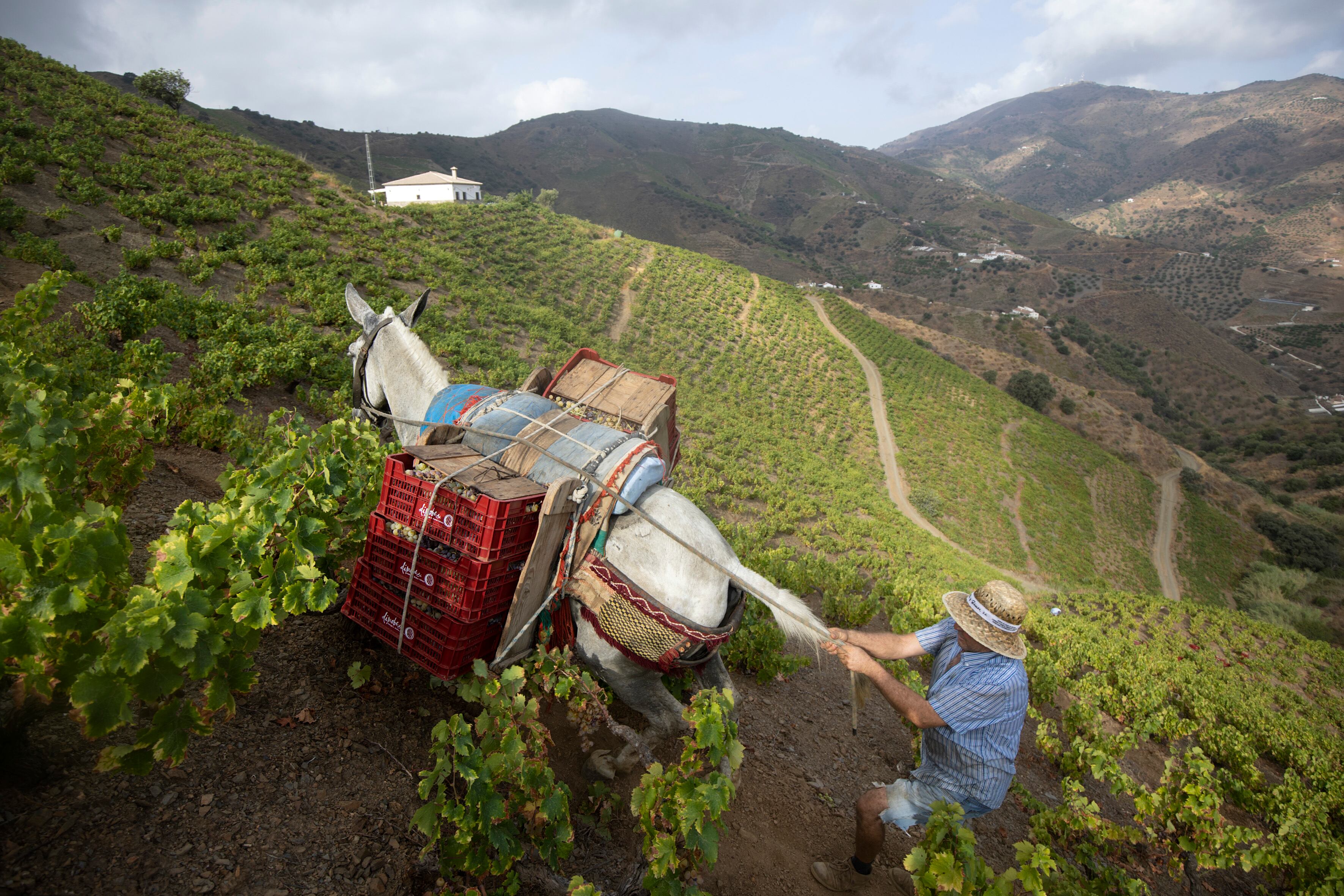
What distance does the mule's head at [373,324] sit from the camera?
4613mm

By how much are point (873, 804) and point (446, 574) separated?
271cm

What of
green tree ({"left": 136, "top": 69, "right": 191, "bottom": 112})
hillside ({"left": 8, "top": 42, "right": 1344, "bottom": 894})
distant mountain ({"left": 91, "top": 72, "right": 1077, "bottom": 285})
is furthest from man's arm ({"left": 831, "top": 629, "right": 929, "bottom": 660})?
→ distant mountain ({"left": 91, "top": 72, "right": 1077, "bottom": 285})

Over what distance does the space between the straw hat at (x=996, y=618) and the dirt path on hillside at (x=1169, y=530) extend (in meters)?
23.5

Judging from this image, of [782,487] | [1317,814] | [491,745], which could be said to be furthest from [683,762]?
[782,487]

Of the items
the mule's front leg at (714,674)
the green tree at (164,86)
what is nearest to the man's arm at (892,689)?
the mule's front leg at (714,674)

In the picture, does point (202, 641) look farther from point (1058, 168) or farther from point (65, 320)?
point (1058, 168)

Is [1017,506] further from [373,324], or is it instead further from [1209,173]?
[1209,173]

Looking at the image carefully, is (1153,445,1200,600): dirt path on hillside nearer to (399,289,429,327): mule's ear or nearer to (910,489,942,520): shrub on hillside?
(910,489,942,520): shrub on hillside

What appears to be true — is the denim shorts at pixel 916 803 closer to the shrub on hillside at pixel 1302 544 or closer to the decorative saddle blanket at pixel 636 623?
the decorative saddle blanket at pixel 636 623

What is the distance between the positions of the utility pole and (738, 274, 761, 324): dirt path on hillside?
30.4 meters

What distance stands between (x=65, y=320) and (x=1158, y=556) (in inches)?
1434

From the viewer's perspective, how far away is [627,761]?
10.8ft

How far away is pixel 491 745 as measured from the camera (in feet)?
7.61

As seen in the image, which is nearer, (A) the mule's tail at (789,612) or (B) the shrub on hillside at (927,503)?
(A) the mule's tail at (789,612)
